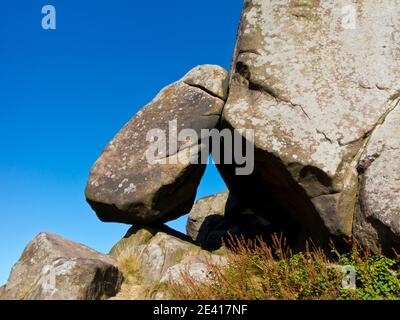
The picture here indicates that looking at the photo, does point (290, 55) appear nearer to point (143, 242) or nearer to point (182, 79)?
point (182, 79)

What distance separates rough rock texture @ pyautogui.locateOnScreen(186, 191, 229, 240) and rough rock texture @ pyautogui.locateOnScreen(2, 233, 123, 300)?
7.75m

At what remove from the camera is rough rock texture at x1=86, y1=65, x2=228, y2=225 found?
40.8ft

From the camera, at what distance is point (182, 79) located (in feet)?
45.3

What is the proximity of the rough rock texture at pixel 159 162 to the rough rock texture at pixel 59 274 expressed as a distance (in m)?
1.64

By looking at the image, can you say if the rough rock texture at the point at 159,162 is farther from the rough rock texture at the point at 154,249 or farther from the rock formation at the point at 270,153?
the rough rock texture at the point at 154,249

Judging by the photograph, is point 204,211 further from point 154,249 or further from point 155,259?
point 155,259

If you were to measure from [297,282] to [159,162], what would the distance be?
5.00 m

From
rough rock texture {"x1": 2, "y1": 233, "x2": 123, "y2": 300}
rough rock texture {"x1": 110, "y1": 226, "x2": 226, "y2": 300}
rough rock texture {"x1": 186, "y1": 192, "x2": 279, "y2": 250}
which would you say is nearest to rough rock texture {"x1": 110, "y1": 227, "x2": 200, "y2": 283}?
rough rock texture {"x1": 110, "y1": 226, "x2": 226, "y2": 300}

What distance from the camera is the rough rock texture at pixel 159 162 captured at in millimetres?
12438

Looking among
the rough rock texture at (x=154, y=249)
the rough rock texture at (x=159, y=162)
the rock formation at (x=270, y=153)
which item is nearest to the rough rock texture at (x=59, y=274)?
the rock formation at (x=270, y=153)

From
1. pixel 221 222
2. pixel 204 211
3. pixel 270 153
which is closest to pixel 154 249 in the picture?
pixel 270 153

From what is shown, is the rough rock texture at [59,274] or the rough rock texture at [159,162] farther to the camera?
the rough rock texture at [159,162]

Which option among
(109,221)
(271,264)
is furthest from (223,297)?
(109,221)

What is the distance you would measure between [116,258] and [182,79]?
4900 millimetres
